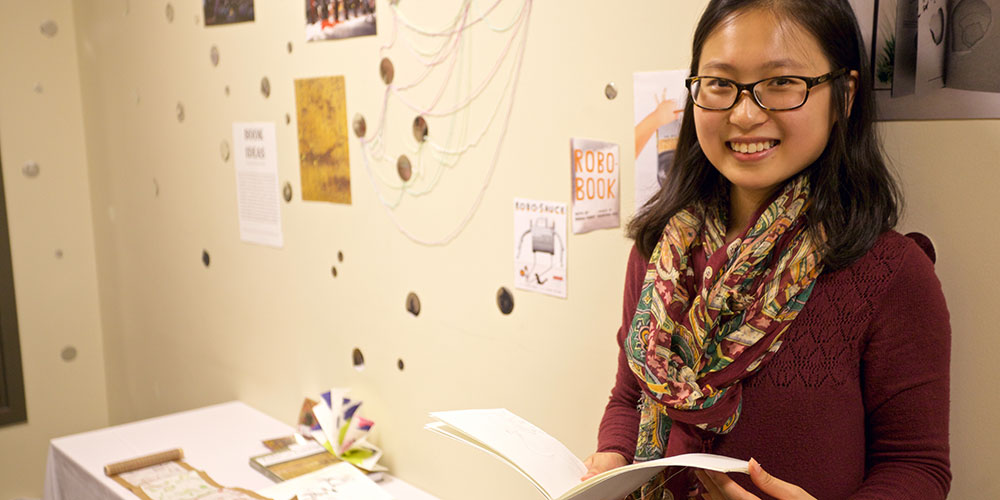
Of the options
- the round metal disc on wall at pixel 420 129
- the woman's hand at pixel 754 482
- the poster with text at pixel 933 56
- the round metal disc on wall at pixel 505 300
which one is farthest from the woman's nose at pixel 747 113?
the round metal disc on wall at pixel 420 129

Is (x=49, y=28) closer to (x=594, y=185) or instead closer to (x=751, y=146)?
(x=594, y=185)

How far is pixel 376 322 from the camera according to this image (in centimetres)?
205

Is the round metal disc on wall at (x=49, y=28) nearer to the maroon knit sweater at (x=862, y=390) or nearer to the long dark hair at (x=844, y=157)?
the long dark hair at (x=844, y=157)

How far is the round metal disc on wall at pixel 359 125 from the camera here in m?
2.00

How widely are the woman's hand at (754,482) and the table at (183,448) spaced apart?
102cm

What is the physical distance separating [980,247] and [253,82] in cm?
191

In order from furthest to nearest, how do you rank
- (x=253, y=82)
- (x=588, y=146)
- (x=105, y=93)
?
1. (x=105, y=93)
2. (x=253, y=82)
3. (x=588, y=146)

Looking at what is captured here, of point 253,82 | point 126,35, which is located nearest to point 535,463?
point 253,82

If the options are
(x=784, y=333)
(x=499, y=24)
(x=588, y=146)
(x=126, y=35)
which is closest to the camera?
(x=784, y=333)

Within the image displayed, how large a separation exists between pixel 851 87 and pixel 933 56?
0.14m

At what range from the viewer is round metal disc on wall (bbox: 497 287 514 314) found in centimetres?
169

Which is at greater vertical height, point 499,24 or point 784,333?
point 499,24

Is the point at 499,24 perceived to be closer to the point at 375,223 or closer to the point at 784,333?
the point at 375,223

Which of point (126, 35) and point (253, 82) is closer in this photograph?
point (253, 82)
